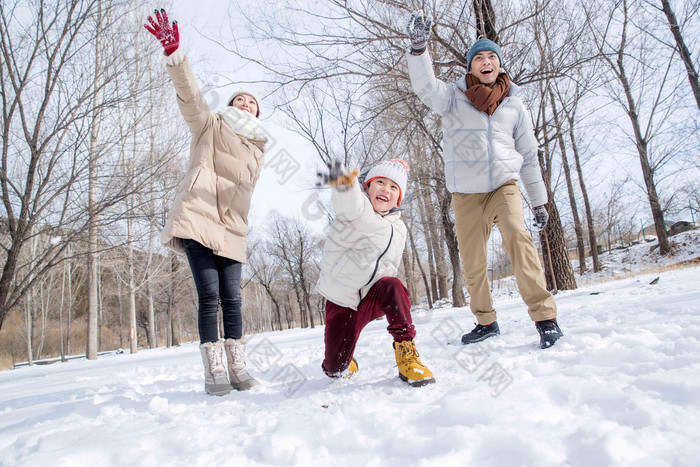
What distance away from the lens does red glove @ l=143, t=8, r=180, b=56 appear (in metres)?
2.12

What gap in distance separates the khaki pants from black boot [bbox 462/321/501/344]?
36 millimetres

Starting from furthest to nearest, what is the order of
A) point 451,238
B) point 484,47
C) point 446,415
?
1. point 451,238
2. point 484,47
3. point 446,415

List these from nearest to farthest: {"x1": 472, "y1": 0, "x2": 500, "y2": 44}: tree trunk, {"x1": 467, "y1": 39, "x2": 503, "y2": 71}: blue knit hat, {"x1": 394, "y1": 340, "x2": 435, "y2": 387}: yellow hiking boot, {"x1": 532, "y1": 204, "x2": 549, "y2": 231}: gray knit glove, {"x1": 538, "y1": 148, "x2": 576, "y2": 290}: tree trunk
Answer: {"x1": 394, "y1": 340, "x2": 435, "y2": 387}: yellow hiking boot → {"x1": 467, "y1": 39, "x2": 503, "y2": 71}: blue knit hat → {"x1": 532, "y1": 204, "x2": 549, "y2": 231}: gray knit glove → {"x1": 472, "y1": 0, "x2": 500, "y2": 44}: tree trunk → {"x1": 538, "y1": 148, "x2": 576, "y2": 290}: tree trunk

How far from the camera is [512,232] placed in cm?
240

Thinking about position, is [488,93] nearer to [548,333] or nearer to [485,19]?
[548,333]

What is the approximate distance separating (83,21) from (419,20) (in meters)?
3.05

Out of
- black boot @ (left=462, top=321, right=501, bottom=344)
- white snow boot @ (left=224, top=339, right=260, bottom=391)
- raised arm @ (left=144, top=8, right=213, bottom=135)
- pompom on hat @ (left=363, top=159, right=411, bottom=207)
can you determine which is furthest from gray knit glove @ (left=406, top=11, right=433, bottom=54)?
white snow boot @ (left=224, top=339, right=260, bottom=391)

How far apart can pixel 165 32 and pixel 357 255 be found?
5.36 ft

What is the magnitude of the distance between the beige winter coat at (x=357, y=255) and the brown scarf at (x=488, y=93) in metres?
1.09

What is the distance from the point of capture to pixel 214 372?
2.12m

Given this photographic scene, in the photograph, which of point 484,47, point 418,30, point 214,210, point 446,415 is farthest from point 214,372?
point 484,47

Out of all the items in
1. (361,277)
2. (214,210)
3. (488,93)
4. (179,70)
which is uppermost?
(179,70)

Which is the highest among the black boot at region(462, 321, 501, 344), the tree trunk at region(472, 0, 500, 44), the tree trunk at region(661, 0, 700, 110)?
the tree trunk at region(661, 0, 700, 110)

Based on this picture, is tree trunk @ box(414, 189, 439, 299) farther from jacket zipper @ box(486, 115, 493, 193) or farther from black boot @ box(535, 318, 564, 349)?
black boot @ box(535, 318, 564, 349)
